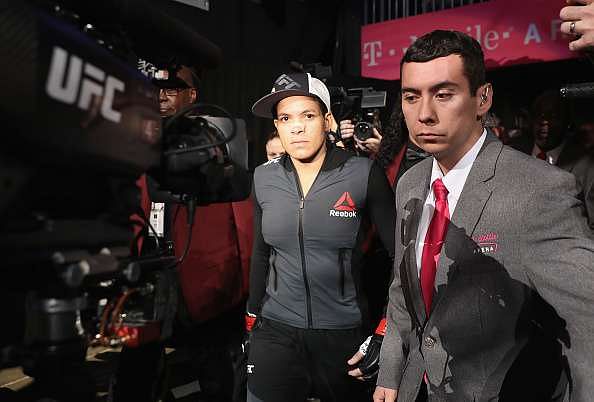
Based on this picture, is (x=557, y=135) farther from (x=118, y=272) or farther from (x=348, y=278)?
(x=118, y=272)

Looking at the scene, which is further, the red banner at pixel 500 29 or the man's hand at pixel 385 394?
the red banner at pixel 500 29

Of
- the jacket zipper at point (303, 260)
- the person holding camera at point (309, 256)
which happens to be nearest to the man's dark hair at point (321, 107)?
the person holding camera at point (309, 256)

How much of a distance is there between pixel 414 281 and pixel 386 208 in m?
0.74

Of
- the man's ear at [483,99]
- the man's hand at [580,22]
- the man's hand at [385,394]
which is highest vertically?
the man's hand at [580,22]

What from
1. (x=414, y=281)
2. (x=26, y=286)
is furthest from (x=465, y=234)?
(x=26, y=286)

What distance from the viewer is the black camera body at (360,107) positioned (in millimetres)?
3176

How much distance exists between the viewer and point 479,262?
138 cm

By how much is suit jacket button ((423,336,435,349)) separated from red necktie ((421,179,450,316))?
0.25ft

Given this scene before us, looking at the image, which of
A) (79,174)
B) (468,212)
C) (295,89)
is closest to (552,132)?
(295,89)

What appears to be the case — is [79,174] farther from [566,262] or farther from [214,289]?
[214,289]

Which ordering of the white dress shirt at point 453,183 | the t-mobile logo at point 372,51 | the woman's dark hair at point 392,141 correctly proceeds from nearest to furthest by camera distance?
the white dress shirt at point 453,183, the woman's dark hair at point 392,141, the t-mobile logo at point 372,51

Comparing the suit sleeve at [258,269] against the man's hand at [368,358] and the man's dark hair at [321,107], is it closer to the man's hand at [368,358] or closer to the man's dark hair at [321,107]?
the man's dark hair at [321,107]

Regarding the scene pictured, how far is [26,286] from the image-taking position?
708 millimetres

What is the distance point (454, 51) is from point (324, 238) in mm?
986
